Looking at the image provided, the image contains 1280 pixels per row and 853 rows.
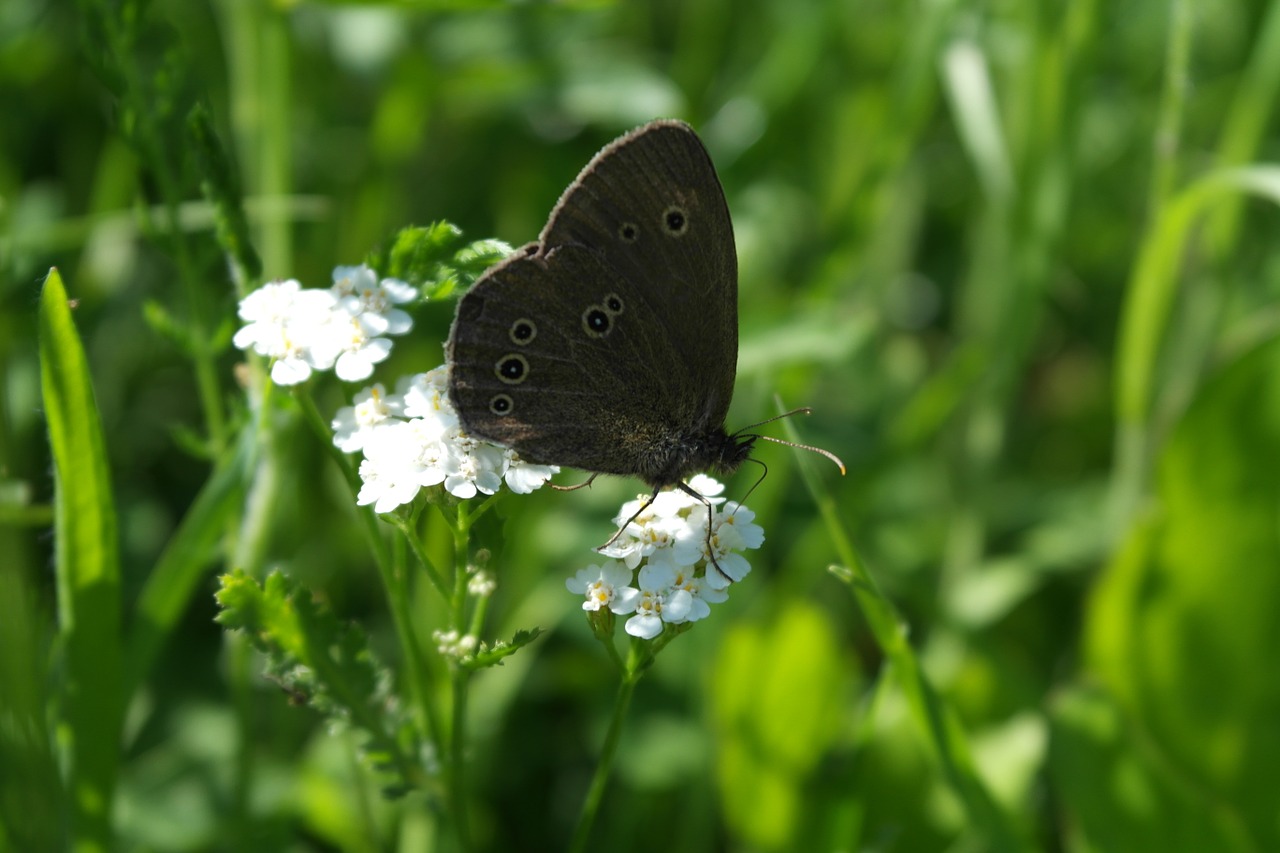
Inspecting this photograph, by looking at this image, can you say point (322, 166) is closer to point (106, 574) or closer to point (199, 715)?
point (199, 715)

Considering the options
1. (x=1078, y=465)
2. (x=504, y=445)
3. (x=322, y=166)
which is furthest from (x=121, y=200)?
(x=1078, y=465)

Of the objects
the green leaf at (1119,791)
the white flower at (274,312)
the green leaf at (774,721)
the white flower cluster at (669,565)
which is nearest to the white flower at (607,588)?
the white flower cluster at (669,565)

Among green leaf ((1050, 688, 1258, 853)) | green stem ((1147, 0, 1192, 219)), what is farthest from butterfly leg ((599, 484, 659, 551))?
green stem ((1147, 0, 1192, 219))

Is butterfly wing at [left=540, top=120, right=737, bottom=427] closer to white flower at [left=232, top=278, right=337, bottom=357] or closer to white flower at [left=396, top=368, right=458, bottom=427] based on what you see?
white flower at [left=396, top=368, right=458, bottom=427]

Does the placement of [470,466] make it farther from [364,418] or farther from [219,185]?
[219,185]

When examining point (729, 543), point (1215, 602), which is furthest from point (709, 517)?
point (1215, 602)
